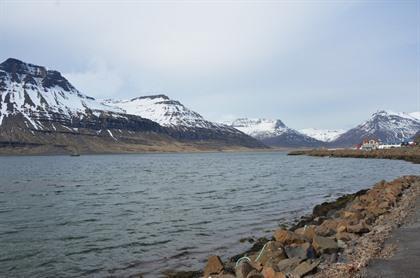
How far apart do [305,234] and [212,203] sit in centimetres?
2143

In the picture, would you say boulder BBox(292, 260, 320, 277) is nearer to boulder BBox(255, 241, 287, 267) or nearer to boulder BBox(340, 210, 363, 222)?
boulder BBox(255, 241, 287, 267)

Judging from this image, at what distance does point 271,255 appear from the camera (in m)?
18.1

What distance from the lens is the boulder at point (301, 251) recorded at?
59.0ft

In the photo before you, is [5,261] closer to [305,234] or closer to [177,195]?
[305,234]

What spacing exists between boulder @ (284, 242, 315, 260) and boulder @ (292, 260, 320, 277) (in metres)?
1.50

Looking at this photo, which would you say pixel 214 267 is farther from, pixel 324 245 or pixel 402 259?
pixel 402 259

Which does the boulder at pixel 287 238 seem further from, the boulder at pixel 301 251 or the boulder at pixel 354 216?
the boulder at pixel 354 216

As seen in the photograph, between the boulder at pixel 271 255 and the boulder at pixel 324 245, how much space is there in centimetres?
158

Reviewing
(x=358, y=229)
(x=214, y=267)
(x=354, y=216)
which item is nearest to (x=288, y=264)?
(x=214, y=267)

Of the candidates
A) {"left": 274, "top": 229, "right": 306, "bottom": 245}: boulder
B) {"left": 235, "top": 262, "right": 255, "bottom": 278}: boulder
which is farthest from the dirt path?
{"left": 235, "top": 262, "right": 255, "bottom": 278}: boulder

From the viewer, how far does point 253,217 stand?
112 ft

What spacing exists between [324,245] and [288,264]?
10.2 ft

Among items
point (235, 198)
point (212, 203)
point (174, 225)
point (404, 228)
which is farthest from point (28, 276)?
point (235, 198)

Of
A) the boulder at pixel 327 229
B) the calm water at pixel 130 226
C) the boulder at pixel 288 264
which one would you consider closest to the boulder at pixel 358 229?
the boulder at pixel 327 229
